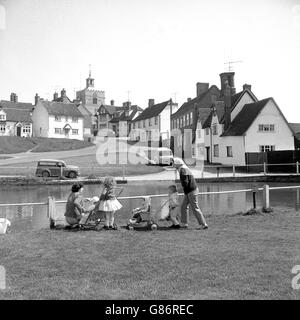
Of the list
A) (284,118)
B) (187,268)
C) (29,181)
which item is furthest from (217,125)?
(187,268)

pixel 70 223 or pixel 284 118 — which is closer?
pixel 70 223

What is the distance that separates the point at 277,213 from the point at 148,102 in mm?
72783

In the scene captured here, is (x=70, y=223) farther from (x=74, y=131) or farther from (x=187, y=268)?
(x=74, y=131)

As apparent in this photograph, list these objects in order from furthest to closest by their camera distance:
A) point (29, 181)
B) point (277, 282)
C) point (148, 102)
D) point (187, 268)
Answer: point (148, 102), point (29, 181), point (187, 268), point (277, 282)

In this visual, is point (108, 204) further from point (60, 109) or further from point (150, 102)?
point (150, 102)

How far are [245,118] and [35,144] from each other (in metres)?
32.8

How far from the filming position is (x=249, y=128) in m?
40.4

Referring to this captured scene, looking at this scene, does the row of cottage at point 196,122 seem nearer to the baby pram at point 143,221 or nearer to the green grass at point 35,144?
the green grass at point 35,144

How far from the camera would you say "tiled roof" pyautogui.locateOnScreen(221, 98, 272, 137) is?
133 feet

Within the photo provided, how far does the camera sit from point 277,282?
5.34m

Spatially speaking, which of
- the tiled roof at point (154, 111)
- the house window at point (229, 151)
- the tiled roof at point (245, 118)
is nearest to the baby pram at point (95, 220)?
the tiled roof at point (245, 118)

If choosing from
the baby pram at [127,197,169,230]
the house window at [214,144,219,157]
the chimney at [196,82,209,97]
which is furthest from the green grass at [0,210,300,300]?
the chimney at [196,82,209,97]

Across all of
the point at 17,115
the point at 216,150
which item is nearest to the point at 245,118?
the point at 216,150

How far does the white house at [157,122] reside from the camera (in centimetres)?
6827
